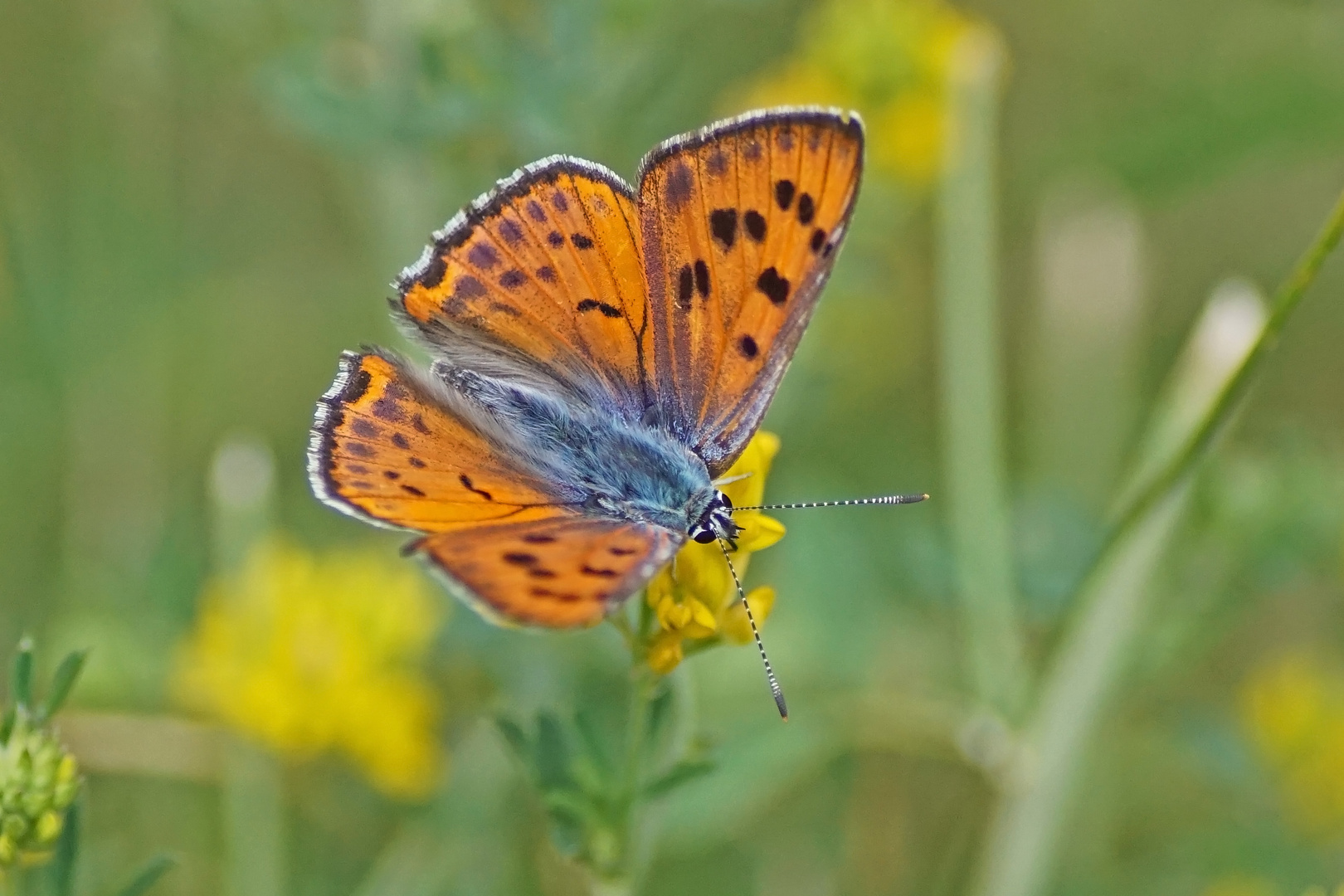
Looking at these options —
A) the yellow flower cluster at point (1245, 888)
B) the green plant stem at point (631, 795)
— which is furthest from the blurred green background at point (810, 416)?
the green plant stem at point (631, 795)

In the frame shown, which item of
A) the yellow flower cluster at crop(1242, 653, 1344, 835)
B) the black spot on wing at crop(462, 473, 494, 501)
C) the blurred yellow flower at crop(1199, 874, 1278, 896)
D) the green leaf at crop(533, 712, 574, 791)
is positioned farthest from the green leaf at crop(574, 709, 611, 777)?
the yellow flower cluster at crop(1242, 653, 1344, 835)

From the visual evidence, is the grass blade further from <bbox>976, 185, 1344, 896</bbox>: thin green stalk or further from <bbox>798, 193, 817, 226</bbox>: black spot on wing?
<bbox>976, 185, 1344, 896</bbox>: thin green stalk

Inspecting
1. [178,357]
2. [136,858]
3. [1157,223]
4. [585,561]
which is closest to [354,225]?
[178,357]

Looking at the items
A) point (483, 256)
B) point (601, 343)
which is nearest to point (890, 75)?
point (601, 343)

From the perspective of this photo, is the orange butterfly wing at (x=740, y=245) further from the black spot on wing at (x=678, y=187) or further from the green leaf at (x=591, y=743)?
the green leaf at (x=591, y=743)

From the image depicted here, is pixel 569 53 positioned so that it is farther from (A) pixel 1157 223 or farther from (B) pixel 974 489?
(A) pixel 1157 223

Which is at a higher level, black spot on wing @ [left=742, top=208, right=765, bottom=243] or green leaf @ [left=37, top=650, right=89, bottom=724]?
black spot on wing @ [left=742, top=208, right=765, bottom=243]

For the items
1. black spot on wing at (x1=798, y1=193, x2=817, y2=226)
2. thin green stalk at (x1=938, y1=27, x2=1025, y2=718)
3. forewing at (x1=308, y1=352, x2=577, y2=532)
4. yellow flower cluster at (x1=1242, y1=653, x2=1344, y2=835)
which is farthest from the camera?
yellow flower cluster at (x1=1242, y1=653, x2=1344, y2=835)
